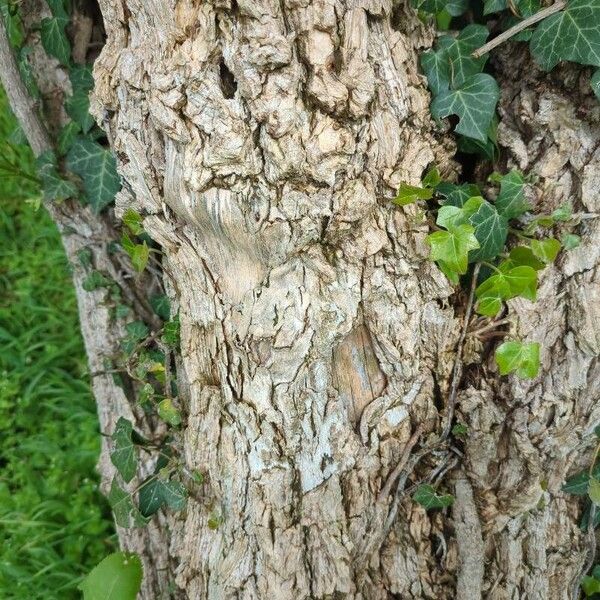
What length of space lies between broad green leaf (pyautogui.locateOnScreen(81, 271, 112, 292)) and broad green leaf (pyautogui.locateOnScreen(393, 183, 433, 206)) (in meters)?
0.89

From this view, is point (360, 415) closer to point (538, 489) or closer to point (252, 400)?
point (252, 400)

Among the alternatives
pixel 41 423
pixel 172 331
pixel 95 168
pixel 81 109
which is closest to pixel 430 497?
pixel 172 331

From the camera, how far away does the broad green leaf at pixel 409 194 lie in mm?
1207

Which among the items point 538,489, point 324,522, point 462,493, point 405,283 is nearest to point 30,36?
point 405,283

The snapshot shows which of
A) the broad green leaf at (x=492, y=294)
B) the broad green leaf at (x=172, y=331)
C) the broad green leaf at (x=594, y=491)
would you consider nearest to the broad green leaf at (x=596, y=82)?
the broad green leaf at (x=492, y=294)

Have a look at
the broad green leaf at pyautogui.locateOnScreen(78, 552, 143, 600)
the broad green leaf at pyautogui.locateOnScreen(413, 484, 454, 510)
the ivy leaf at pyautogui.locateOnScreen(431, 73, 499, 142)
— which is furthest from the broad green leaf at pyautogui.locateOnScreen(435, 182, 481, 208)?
the broad green leaf at pyautogui.locateOnScreen(78, 552, 143, 600)

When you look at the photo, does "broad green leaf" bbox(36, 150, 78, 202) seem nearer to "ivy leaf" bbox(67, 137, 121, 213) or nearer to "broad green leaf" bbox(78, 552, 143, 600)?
"ivy leaf" bbox(67, 137, 121, 213)

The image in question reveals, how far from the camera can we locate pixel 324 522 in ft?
4.62

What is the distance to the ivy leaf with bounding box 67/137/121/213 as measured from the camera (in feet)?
5.12

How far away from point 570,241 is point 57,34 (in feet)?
4.07

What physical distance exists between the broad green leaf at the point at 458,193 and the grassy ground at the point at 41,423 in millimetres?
1544

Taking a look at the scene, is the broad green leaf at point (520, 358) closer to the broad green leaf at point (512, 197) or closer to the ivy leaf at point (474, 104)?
the broad green leaf at point (512, 197)

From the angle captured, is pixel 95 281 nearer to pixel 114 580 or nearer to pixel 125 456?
pixel 125 456

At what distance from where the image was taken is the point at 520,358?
4.21 feet
